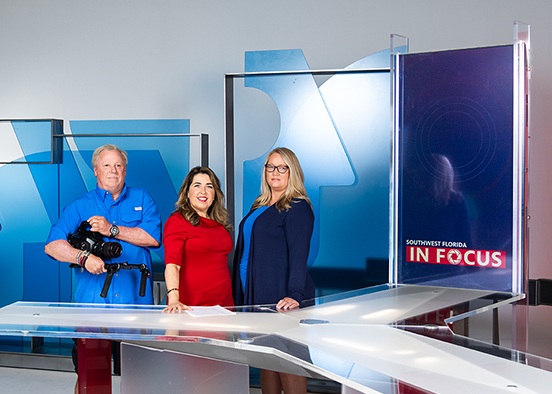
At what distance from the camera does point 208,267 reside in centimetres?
248

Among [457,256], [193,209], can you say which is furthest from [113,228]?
[457,256]

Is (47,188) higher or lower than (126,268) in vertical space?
higher

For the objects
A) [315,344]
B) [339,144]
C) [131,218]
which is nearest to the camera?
[315,344]

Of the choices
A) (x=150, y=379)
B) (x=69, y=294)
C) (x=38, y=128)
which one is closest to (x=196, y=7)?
(x=38, y=128)

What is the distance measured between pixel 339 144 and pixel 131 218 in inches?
51.3

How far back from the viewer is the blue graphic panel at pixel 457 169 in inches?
97.1

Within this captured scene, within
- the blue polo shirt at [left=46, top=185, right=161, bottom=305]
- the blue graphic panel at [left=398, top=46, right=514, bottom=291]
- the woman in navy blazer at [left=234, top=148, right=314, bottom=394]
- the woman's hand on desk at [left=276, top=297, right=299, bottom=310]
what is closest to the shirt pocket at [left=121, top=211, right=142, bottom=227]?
the blue polo shirt at [left=46, top=185, right=161, bottom=305]

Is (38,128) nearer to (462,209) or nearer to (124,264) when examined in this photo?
(124,264)

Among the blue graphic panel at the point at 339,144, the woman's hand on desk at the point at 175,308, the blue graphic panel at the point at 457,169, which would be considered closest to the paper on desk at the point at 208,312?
the woman's hand on desk at the point at 175,308

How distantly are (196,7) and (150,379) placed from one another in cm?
309

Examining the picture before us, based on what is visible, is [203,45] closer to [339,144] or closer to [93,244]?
[339,144]

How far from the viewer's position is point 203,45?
4254 mm

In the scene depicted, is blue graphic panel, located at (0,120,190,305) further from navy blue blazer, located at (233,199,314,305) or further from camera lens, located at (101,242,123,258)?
navy blue blazer, located at (233,199,314,305)

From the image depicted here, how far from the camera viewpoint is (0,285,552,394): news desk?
1.38 metres
